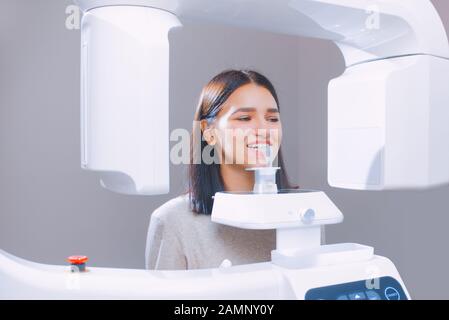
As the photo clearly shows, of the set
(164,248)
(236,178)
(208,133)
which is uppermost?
(208,133)

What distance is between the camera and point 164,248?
91cm

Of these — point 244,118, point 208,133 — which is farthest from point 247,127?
point 208,133

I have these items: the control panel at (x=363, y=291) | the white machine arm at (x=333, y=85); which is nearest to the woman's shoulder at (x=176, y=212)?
the white machine arm at (x=333, y=85)

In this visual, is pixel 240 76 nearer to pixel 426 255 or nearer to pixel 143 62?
pixel 143 62

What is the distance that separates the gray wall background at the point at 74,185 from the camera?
1.26 m

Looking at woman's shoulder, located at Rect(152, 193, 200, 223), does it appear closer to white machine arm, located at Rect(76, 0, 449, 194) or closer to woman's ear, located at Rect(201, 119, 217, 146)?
woman's ear, located at Rect(201, 119, 217, 146)

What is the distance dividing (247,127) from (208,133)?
0.43ft

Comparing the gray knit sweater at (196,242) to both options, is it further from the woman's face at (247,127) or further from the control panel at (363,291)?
the control panel at (363,291)

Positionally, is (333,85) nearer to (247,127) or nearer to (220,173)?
(247,127)

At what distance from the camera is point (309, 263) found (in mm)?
485

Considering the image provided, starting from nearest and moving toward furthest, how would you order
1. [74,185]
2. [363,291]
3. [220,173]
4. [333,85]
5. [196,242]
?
[363,291] → [333,85] → [196,242] → [220,173] → [74,185]

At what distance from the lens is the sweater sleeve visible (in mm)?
892

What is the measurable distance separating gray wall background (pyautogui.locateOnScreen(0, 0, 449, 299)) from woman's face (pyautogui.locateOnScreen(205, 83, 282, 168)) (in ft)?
1.25
